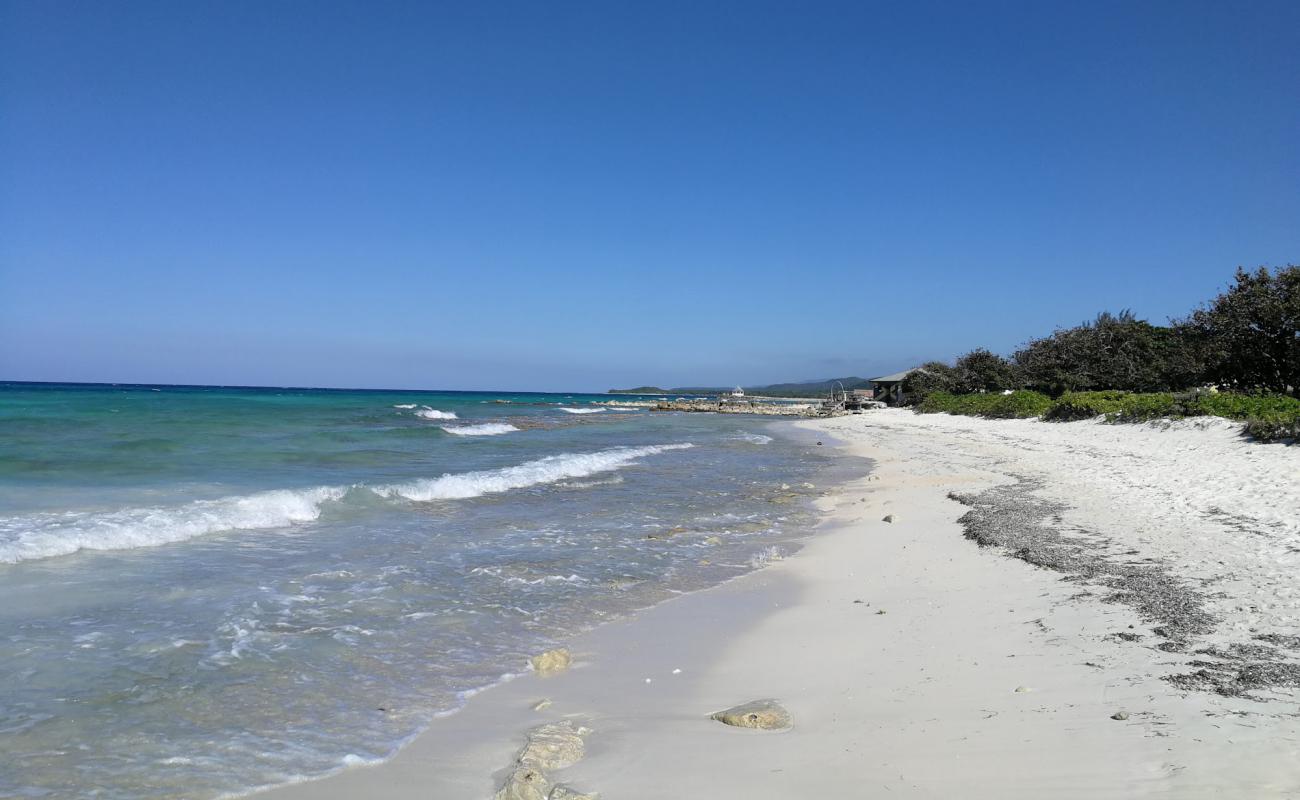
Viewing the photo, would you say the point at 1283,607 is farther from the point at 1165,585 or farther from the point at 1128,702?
the point at 1128,702

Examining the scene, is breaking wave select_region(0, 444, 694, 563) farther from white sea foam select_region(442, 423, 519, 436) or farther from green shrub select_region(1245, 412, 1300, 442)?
white sea foam select_region(442, 423, 519, 436)

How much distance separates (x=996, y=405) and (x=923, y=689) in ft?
131

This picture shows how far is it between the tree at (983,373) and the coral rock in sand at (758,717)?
55342 mm

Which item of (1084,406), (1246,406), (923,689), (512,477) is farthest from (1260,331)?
(923,689)

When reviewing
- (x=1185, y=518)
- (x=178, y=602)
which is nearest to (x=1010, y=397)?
(x=1185, y=518)

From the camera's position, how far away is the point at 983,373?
56.1m

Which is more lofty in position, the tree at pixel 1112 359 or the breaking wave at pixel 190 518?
the tree at pixel 1112 359

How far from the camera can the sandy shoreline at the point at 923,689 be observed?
3516 mm

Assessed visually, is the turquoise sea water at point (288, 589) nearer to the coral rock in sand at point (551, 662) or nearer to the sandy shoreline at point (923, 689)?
the coral rock in sand at point (551, 662)

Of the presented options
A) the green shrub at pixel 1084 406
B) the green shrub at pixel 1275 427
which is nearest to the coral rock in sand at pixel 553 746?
the green shrub at pixel 1275 427

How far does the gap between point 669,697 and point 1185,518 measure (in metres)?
8.64

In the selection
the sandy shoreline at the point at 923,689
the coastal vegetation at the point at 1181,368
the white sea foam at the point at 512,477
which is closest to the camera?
the sandy shoreline at the point at 923,689

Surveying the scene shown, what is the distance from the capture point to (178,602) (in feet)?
23.3

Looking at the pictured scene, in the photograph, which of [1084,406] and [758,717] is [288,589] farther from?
[1084,406]
